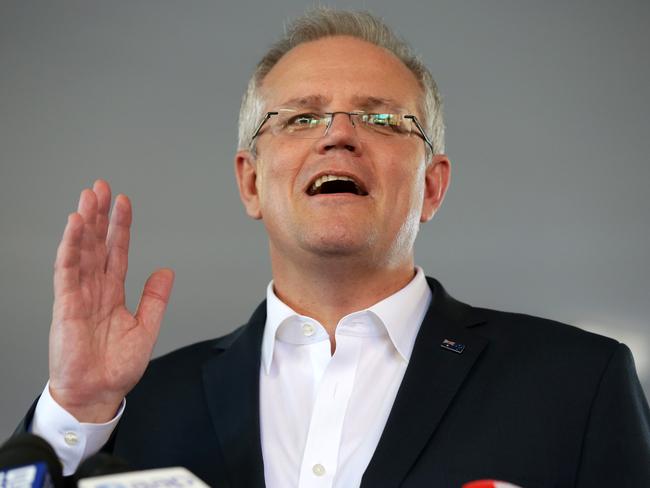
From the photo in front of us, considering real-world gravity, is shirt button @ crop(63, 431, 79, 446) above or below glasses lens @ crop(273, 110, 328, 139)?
below

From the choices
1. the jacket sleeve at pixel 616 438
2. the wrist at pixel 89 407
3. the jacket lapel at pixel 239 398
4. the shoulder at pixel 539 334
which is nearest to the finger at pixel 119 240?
the wrist at pixel 89 407

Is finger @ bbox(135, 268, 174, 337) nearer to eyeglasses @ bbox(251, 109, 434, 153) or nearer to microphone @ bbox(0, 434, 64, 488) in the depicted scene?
eyeglasses @ bbox(251, 109, 434, 153)

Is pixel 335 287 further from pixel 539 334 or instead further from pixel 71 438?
pixel 71 438

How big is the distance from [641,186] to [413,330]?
1.89 meters

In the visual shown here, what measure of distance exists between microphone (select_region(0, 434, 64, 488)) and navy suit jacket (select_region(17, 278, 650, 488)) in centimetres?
61

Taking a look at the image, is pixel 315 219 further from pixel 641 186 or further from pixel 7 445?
pixel 641 186

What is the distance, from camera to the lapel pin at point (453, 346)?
1614 mm

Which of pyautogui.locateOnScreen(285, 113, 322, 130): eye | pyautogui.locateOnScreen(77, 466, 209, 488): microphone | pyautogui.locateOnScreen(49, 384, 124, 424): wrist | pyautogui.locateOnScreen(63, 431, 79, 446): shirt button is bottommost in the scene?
pyautogui.locateOnScreen(63, 431, 79, 446): shirt button

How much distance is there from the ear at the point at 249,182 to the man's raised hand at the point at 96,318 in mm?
482

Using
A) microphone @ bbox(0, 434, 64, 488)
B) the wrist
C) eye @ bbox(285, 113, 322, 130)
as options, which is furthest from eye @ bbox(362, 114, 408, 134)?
microphone @ bbox(0, 434, 64, 488)

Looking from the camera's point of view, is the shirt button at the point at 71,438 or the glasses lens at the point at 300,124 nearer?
the shirt button at the point at 71,438

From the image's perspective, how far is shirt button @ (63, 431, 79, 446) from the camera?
138cm

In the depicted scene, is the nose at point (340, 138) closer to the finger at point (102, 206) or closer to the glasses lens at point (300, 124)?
the glasses lens at point (300, 124)

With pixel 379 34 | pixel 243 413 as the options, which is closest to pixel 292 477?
pixel 243 413
